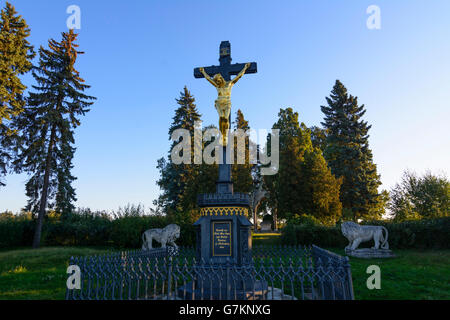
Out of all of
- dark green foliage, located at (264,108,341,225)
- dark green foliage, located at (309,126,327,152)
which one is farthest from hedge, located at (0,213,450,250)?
dark green foliage, located at (309,126,327,152)

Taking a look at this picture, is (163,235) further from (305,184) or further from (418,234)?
(418,234)

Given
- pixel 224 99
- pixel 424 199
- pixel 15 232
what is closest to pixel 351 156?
pixel 424 199

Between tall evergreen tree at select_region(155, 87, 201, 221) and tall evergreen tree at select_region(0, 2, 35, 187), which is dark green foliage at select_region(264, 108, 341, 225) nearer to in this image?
tall evergreen tree at select_region(155, 87, 201, 221)

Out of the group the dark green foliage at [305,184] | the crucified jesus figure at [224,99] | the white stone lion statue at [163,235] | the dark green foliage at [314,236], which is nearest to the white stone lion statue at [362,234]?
the dark green foliage at [314,236]

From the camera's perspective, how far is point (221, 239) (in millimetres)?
8438

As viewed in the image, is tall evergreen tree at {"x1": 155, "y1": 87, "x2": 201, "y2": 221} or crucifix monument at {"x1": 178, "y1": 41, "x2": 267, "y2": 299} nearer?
crucifix monument at {"x1": 178, "y1": 41, "x2": 267, "y2": 299}

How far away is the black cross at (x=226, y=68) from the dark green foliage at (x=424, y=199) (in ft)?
74.4

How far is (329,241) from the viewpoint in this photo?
19.3 metres

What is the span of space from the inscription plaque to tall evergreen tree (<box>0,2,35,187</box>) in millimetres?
19889

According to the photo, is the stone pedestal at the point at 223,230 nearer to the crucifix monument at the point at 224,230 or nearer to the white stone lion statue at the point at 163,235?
the crucifix monument at the point at 224,230

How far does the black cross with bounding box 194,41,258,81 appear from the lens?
10312mm

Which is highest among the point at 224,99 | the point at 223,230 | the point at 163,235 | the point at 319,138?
the point at 319,138

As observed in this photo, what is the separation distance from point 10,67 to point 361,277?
26762mm
